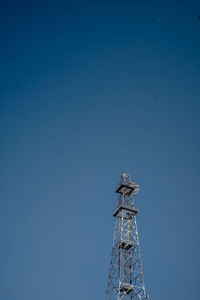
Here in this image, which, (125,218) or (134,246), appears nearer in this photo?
(134,246)

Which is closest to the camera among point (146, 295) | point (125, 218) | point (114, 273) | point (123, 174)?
point (146, 295)

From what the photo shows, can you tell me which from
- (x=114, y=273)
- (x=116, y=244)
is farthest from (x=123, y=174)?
(x=114, y=273)

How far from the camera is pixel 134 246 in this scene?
3534cm

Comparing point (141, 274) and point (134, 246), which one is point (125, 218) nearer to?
point (134, 246)

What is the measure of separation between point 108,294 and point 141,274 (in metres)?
3.98

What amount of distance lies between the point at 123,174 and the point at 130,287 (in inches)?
537

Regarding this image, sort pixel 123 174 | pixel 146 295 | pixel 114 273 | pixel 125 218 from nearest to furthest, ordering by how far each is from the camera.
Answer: pixel 146 295 → pixel 114 273 → pixel 125 218 → pixel 123 174

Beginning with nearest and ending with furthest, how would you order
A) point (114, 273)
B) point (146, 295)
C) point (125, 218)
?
point (146, 295) → point (114, 273) → point (125, 218)

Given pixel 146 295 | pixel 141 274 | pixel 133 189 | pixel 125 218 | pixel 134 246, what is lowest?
pixel 146 295

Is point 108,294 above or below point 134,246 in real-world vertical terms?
below

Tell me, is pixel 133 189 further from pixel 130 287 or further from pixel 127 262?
pixel 130 287

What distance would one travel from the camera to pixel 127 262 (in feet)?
113

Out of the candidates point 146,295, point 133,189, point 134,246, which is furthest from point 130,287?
point 133,189

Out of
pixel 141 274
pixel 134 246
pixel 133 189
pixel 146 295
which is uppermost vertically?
pixel 133 189
